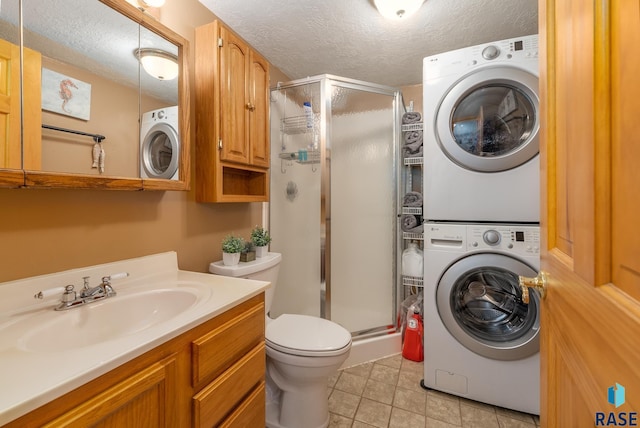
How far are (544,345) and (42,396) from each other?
1.07 m

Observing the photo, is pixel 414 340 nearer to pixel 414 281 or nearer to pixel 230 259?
pixel 414 281

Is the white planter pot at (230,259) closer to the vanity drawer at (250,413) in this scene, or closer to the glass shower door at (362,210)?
the vanity drawer at (250,413)

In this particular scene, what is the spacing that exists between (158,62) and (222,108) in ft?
1.04

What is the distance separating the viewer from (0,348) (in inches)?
24.5

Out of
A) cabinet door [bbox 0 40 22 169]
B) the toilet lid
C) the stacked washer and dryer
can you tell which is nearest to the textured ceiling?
the stacked washer and dryer

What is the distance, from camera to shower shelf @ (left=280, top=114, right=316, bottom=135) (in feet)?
6.79

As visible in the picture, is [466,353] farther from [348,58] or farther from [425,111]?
[348,58]

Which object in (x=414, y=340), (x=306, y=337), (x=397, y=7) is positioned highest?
(x=397, y=7)

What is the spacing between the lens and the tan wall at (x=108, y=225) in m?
Result: 0.85

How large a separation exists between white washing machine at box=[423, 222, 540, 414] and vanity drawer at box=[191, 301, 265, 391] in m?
1.06

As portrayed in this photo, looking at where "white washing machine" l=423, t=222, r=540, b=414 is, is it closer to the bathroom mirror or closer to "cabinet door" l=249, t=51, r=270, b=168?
"cabinet door" l=249, t=51, r=270, b=168

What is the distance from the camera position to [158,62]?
121cm

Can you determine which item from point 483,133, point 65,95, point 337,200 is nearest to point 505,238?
point 483,133

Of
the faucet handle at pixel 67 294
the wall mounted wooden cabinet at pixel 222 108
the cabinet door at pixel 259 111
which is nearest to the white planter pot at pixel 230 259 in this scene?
the wall mounted wooden cabinet at pixel 222 108
